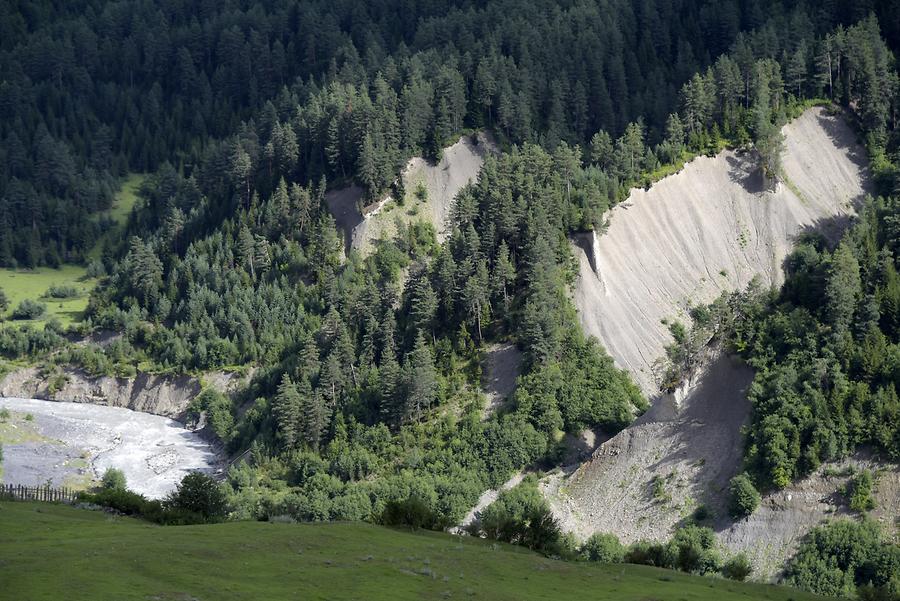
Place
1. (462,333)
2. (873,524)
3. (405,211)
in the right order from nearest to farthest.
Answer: (873,524)
(462,333)
(405,211)

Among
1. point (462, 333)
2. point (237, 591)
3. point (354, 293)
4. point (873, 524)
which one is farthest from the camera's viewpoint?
point (354, 293)

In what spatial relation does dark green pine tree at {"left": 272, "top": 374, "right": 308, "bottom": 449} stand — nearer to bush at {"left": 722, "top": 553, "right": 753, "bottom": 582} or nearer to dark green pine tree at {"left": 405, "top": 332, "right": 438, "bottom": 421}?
dark green pine tree at {"left": 405, "top": 332, "right": 438, "bottom": 421}

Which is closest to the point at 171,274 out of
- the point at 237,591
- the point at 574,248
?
the point at 574,248

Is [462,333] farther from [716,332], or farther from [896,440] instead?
[896,440]

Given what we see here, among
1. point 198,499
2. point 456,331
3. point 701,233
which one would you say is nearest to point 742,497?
point 456,331

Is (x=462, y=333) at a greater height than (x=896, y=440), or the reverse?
(x=462, y=333)

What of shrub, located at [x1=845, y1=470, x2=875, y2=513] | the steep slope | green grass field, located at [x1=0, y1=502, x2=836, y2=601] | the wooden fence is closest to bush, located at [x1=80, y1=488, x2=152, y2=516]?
the wooden fence

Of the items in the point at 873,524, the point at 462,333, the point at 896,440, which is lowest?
the point at 873,524
